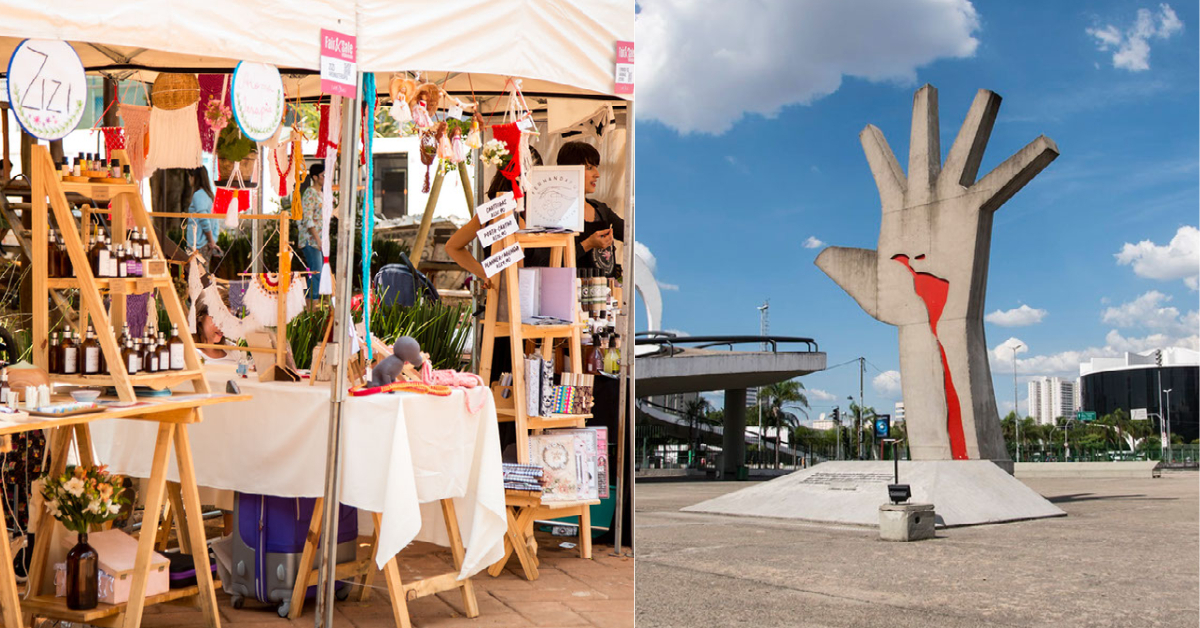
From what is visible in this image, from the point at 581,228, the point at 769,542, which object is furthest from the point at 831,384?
the point at 581,228

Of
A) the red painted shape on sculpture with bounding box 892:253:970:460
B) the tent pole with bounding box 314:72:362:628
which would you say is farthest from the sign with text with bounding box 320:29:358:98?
the red painted shape on sculpture with bounding box 892:253:970:460

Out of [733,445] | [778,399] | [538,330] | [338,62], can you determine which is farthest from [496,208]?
[778,399]

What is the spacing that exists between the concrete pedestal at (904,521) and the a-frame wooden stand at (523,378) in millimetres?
4623

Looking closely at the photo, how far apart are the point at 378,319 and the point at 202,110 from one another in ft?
3.62

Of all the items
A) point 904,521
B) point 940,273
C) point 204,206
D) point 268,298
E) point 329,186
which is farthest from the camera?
point 940,273

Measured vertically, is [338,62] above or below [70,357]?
above

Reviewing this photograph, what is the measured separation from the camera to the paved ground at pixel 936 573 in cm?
537

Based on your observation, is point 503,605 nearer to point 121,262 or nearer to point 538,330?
point 538,330

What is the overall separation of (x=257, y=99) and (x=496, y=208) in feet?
3.39

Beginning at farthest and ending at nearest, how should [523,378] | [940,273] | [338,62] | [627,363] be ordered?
[940,273] < [627,363] < [523,378] < [338,62]

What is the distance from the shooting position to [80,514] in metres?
2.54

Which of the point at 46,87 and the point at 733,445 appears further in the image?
the point at 733,445

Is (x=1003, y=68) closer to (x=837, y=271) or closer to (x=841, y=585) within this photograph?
(x=837, y=271)

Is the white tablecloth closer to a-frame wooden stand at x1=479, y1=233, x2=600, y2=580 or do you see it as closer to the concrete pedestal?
a-frame wooden stand at x1=479, y1=233, x2=600, y2=580
